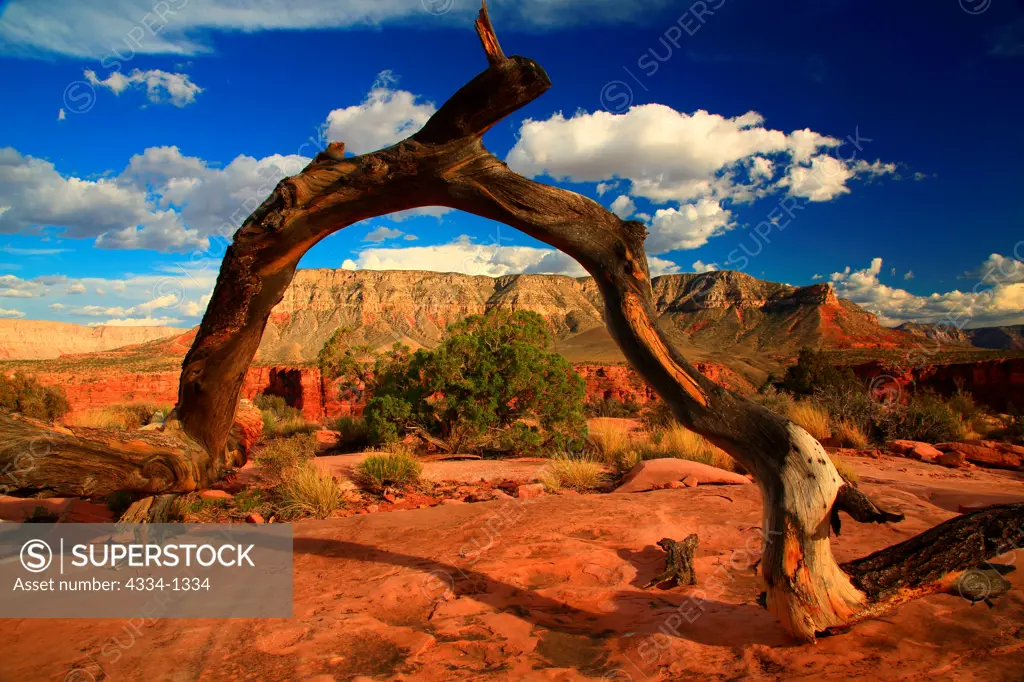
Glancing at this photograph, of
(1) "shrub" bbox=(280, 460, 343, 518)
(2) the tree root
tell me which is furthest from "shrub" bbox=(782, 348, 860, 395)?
(1) "shrub" bbox=(280, 460, 343, 518)

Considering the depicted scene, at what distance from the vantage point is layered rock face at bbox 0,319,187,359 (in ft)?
409

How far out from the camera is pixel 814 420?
489 inches

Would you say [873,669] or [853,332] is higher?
[853,332]

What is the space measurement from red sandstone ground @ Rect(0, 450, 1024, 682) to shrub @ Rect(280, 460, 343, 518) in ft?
4.52

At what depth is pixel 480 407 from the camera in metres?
12.6

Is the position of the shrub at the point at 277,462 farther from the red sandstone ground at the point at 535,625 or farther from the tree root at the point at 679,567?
the tree root at the point at 679,567

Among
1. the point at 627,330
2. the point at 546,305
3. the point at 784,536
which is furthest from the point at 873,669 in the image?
the point at 546,305

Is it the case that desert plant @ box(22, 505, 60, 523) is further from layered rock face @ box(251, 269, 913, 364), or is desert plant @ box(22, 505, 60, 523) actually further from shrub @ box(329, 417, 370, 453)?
layered rock face @ box(251, 269, 913, 364)

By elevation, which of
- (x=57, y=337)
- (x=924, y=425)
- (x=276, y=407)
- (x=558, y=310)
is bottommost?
(x=924, y=425)

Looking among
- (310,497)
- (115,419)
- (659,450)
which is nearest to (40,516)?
(310,497)

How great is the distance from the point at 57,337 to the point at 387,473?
17064 cm

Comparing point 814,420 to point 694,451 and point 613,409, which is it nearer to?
point 694,451

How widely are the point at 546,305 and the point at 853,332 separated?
150 feet

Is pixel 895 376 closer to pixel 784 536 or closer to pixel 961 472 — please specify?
pixel 961 472
